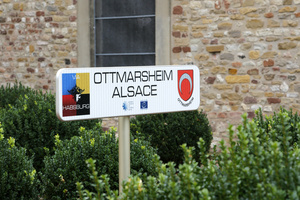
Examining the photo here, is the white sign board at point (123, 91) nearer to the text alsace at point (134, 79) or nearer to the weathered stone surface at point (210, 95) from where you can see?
the text alsace at point (134, 79)

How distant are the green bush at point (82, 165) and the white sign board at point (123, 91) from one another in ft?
3.20

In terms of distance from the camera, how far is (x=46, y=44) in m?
9.63

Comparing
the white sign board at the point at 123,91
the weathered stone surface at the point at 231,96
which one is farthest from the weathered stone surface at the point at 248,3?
the white sign board at the point at 123,91

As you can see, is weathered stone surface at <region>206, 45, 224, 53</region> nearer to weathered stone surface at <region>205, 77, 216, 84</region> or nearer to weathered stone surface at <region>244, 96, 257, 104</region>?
weathered stone surface at <region>205, 77, 216, 84</region>

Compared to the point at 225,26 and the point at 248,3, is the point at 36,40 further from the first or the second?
the point at 248,3

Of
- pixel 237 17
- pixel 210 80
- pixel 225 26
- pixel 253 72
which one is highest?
pixel 237 17

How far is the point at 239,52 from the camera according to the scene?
7.84 metres

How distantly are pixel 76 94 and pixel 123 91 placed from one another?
302mm

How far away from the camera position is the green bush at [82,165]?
373cm

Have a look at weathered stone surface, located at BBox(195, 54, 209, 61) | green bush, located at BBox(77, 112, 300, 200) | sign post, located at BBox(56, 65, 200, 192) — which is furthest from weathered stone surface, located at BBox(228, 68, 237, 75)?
green bush, located at BBox(77, 112, 300, 200)

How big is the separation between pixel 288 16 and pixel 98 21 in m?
3.82

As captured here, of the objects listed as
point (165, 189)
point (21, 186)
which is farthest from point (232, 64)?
point (165, 189)

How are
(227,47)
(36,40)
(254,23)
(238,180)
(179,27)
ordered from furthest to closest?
(36,40), (179,27), (227,47), (254,23), (238,180)

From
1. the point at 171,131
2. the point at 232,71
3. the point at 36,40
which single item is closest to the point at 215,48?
the point at 232,71
